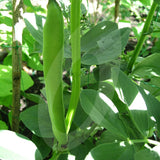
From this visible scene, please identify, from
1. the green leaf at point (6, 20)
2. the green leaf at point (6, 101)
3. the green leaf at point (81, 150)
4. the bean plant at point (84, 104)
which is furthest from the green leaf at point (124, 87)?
the green leaf at point (6, 101)

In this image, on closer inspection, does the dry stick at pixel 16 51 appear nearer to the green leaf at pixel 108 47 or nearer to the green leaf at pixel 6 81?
the green leaf at pixel 6 81

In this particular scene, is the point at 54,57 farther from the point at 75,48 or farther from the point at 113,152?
the point at 113,152

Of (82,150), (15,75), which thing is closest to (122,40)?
(82,150)

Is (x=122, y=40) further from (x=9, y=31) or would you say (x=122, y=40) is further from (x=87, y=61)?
(x=9, y=31)

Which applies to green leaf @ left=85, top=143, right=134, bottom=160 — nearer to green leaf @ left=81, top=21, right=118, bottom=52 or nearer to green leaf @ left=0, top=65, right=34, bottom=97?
green leaf @ left=81, top=21, right=118, bottom=52

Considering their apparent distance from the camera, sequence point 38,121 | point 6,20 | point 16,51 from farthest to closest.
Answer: point 6,20, point 16,51, point 38,121

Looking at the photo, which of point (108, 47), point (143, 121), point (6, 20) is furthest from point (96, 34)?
point (6, 20)

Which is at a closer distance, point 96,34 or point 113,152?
point 113,152
